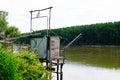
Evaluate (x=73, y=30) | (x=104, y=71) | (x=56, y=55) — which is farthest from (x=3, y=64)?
(x=73, y=30)

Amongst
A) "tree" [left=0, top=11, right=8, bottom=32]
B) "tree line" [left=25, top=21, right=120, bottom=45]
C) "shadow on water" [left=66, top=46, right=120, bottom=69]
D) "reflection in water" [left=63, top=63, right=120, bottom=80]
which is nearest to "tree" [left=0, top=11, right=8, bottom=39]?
"tree" [left=0, top=11, right=8, bottom=32]

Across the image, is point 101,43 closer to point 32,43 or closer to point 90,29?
point 90,29

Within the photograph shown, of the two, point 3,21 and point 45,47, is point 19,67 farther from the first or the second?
point 3,21

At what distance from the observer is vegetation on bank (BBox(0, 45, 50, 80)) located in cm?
920

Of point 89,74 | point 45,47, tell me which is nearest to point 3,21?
point 89,74

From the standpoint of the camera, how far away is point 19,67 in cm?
1155

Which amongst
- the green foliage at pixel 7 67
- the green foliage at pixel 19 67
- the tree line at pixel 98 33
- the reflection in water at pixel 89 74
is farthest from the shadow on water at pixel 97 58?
the green foliage at pixel 7 67

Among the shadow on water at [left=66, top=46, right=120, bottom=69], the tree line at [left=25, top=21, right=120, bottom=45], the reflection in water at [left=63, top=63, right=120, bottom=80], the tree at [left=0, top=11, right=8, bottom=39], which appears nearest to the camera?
the reflection in water at [left=63, top=63, right=120, bottom=80]

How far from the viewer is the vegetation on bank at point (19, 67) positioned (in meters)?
9.20

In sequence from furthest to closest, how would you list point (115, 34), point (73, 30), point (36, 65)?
1. point (73, 30)
2. point (115, 34)
3. point (36, 65)

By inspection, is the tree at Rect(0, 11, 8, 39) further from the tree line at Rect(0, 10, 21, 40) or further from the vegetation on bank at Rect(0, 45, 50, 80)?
the vegetation on bank at Rect(0, 45, 50, 80)

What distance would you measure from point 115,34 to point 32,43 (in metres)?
70.5

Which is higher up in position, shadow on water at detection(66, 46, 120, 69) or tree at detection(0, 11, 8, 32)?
tree at detection(0, 11, 8, 32)

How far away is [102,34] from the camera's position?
308ft
